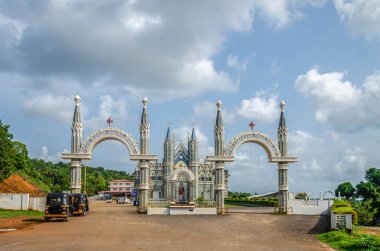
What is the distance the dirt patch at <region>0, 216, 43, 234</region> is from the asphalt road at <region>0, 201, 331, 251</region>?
2.74 feet

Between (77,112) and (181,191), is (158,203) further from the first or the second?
(181,191)

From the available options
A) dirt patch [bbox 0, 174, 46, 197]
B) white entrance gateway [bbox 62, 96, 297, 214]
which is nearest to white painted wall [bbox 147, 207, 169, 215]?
white entrance gateway [bbox 62, 96, 297, 214]

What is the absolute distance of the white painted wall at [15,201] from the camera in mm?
35281

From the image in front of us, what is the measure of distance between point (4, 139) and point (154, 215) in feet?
47.0

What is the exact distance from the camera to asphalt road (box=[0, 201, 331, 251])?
18.0 metres

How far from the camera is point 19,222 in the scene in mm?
27656

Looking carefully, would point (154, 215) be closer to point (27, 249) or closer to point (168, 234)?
point (168, 234)

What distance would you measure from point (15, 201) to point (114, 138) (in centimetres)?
924

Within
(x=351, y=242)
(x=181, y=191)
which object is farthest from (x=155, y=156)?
(x=181, y=191)

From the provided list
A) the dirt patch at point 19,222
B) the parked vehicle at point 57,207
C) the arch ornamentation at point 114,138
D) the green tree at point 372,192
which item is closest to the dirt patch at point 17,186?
the arch ornamentation at point 114,138

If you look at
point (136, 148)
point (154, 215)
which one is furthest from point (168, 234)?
point (136, 148)

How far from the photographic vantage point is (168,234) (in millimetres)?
22375

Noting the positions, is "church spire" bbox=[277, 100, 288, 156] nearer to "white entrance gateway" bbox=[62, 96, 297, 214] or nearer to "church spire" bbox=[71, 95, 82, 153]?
"white entrance gateway" bbox=[62, 96, 297, 214]

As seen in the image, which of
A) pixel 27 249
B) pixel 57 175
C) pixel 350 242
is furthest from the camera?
pixel 57 175
